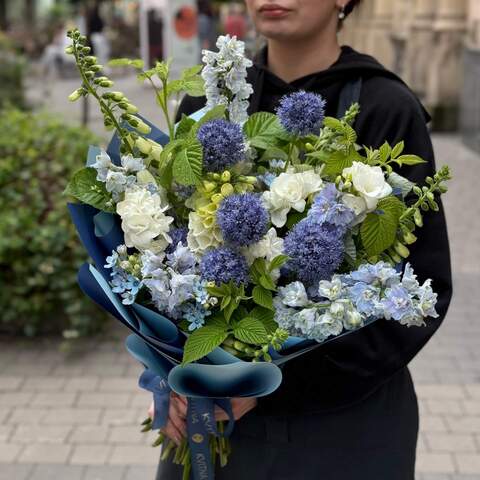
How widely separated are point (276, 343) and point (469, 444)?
3.15 metres

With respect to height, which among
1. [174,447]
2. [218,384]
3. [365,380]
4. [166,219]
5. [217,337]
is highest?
[166,219]

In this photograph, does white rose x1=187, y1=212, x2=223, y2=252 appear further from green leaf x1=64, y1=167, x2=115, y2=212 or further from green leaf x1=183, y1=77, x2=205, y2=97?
green leaf x1=183, y1=77, x2=205, y2=97

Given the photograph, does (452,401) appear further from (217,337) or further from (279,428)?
(217,337)

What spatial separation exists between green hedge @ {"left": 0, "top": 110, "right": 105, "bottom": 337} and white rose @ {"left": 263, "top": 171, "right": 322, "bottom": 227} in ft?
12.6

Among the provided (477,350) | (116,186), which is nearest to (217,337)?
(116,186)

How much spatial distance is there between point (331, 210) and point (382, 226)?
0.37 feet

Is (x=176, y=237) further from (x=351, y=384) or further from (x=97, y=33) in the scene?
(x=97, y=33)

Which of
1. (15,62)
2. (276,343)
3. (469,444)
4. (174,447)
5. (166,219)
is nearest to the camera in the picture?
(276,343)

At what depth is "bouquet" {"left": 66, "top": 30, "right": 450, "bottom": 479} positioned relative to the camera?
1.57 m

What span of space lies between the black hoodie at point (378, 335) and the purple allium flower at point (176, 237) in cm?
38

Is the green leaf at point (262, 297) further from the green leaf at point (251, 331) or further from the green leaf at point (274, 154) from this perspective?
the green leaf at point (274, 154)

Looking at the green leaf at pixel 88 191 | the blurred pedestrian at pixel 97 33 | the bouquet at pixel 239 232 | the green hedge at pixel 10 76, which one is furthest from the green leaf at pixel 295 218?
the blurred pedestrian at pixel 97 33

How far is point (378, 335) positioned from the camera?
190 centimetres

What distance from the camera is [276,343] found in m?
1.54
